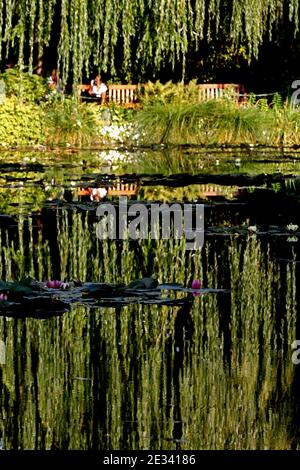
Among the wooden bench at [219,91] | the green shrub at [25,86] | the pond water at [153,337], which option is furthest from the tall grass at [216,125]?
the pond water at [153,337]

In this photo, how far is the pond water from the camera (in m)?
5.00

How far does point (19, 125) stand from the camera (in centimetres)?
2191

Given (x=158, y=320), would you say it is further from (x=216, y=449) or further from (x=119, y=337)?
(x=216, y=449)

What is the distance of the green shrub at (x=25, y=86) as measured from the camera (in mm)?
23178

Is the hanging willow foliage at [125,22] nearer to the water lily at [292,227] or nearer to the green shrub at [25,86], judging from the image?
the green shrub at [25,86]

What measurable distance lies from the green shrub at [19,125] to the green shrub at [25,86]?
68 centimetres

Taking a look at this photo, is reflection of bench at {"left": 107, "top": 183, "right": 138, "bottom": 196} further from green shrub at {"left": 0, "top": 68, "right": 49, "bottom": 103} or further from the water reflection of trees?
green shrub at {"left": 0, "top": 68, "right": 49, "bottom": 103}

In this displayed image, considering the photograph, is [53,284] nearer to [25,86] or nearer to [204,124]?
[204,124]

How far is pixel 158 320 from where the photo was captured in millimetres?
6949

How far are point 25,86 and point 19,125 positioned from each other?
1.95 metres

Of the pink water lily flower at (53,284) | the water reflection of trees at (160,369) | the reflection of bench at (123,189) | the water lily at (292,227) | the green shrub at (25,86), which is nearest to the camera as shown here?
the water reflection of trees at (160,369)

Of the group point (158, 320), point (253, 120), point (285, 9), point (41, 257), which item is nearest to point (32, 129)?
point (253, 120)

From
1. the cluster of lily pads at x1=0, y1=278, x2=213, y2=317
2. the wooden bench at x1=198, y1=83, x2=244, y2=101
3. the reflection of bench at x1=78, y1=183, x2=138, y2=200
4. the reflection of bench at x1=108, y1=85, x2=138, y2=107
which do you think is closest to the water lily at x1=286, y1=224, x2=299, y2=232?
the cluster of lily pads at x1=0, y1=278, x2=213, y2=317

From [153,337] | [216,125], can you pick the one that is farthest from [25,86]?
[153,337]
